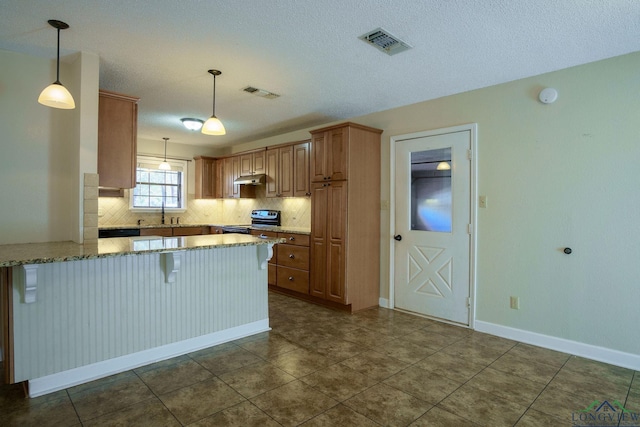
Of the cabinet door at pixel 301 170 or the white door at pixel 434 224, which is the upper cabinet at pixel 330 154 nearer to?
the cabinet door at pixel 301 170

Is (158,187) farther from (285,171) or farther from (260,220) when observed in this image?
(285,171)

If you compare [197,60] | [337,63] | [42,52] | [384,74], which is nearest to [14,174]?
[42,52]

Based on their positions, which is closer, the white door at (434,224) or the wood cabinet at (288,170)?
the white door at (434,224)

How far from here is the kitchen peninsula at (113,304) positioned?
2.33 meters

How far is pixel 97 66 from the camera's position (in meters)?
3.03

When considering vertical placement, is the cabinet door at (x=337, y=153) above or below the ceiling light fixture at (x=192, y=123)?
below

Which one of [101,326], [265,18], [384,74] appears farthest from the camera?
[384,74]

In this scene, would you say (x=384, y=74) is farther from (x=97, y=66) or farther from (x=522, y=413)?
(x=522, y=413)

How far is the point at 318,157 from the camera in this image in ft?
15.2

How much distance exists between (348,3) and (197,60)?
1523 millimetres

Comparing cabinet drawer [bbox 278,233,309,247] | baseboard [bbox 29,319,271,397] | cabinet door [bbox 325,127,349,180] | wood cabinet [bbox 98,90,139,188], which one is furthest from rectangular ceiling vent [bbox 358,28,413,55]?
baseboard [bbox 29,319,271,397]

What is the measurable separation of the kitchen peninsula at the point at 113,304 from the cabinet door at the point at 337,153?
1415 mm

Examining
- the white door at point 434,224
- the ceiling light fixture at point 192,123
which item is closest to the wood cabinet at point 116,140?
the ceiling light fixture at point 192,123

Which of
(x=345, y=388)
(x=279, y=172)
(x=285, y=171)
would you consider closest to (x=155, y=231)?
(x=279, y=172)
